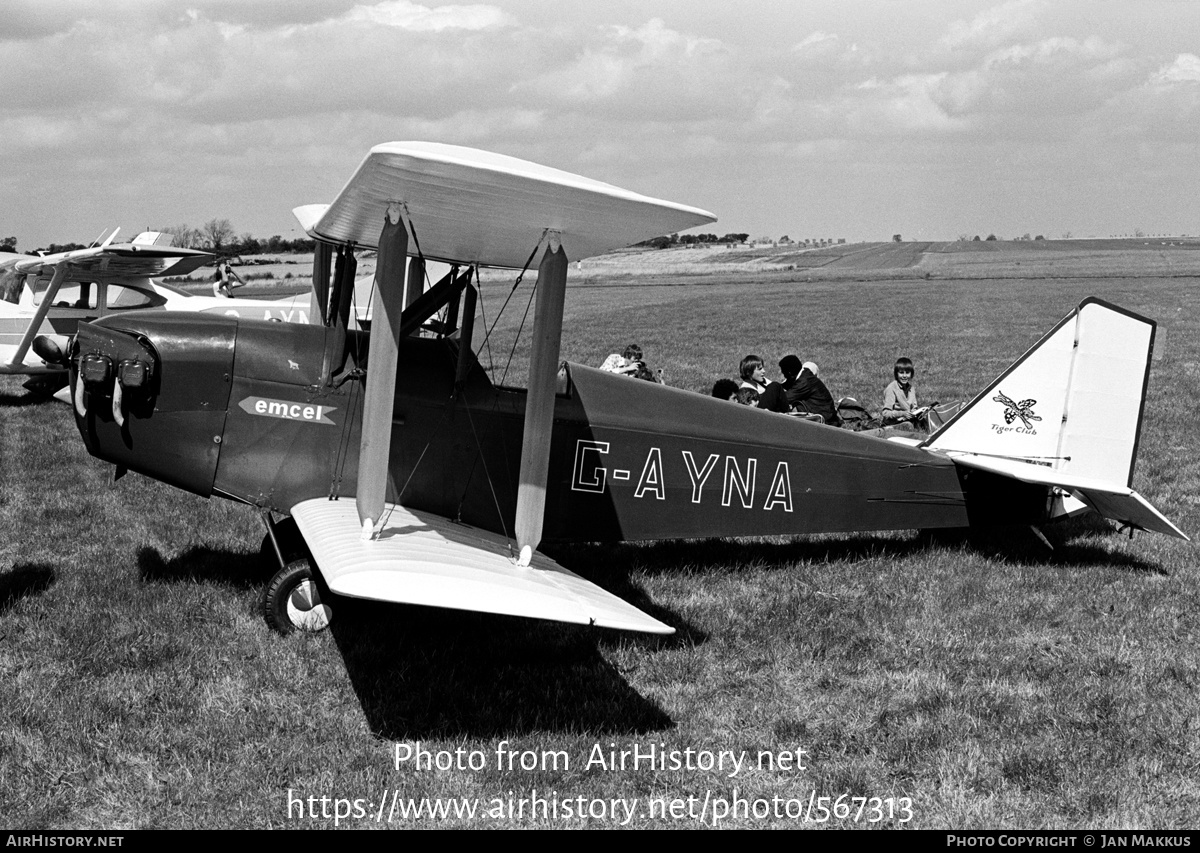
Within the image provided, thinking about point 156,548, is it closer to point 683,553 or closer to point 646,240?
point 683,553

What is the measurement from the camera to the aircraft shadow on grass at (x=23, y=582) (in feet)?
20.3

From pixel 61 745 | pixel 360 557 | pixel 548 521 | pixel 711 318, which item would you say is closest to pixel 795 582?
pixel 548 521

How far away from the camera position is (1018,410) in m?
6.90

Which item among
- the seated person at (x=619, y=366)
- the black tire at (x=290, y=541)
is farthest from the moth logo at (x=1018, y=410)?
the seated person at (x=619, y=366)

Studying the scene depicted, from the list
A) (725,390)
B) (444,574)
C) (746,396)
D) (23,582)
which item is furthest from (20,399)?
(444,574)

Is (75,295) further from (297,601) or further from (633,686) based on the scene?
(633,686)

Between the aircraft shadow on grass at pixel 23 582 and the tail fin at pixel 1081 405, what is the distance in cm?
604

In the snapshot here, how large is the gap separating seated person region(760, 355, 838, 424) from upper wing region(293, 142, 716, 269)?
199 inches

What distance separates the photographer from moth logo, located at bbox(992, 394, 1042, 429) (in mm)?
6863

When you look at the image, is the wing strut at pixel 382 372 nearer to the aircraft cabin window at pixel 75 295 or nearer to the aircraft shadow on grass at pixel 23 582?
the aircraft shadow on grass at pixel 23 582

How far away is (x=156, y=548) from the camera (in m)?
7.41

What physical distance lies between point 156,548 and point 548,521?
120 inches

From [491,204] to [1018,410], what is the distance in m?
4.01

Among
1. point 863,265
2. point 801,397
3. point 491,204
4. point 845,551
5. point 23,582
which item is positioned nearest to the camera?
point 491,204
